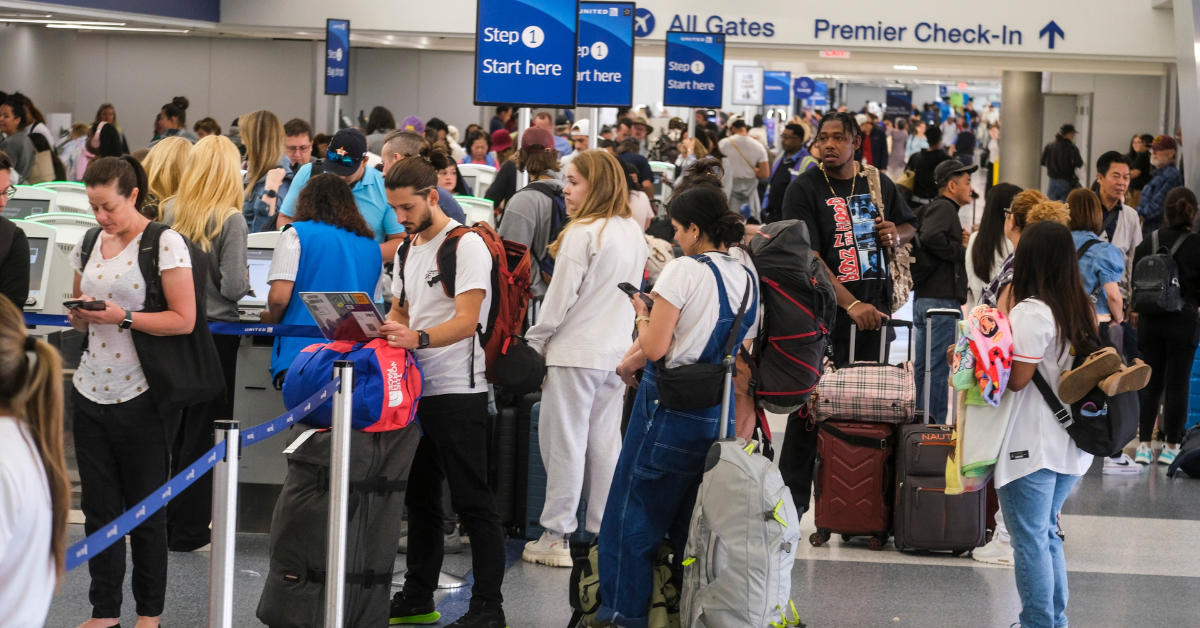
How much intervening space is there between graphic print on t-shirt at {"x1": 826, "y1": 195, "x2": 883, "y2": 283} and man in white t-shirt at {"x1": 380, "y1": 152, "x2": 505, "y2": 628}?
73.4 inches

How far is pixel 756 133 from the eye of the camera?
1800 cm

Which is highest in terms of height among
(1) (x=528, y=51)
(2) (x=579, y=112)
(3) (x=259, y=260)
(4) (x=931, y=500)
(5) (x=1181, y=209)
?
(2) (x=579, y=112)

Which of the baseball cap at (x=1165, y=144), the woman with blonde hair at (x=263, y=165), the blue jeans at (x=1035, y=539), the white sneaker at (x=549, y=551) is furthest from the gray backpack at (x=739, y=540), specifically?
the baseball cap at (x=1165, y=144)

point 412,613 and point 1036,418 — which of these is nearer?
point 1036,418

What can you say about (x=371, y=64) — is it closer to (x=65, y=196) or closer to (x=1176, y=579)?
(x=65, y=196)

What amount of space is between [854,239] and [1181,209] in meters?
2.89

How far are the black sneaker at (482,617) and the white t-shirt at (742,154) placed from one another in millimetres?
10567

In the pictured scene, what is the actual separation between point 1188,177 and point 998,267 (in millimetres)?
5518

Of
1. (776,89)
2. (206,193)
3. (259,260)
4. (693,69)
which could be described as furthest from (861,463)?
(776,89)

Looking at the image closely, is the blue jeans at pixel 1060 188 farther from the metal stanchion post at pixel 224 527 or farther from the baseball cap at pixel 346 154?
the metal stanchion post at pixel 224 527

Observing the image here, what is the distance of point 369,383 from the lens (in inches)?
149

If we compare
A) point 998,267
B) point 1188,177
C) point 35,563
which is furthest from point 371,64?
point 35,563

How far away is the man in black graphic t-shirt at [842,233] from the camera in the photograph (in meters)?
5.38

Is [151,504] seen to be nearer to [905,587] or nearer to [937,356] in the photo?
[905,587]
